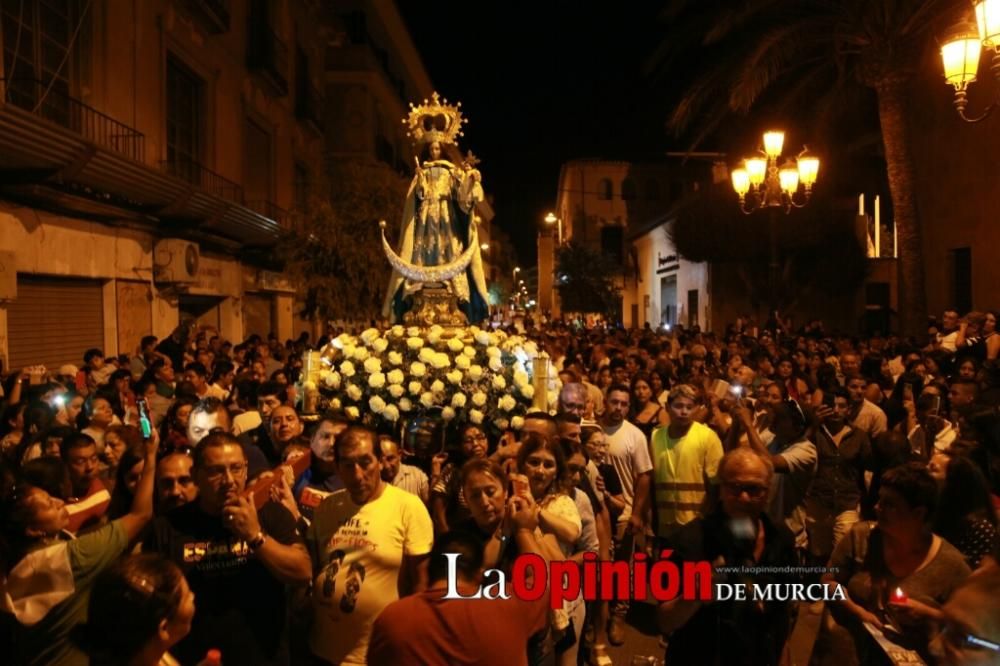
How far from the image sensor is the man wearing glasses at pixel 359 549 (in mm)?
3535

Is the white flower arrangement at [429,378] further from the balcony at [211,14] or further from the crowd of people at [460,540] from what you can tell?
the balcony at [211,14]

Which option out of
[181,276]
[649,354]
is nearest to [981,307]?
[649,354]

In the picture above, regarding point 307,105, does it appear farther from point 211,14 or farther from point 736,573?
point 736,573

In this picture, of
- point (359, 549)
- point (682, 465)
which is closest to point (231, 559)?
point (359, 549)

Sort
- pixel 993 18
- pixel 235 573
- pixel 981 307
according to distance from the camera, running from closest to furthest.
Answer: pixel 235 573 < pixel 993 18 < pixel 981 307

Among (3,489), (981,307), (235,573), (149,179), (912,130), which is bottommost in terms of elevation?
(235,573)

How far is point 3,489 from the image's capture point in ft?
12.8

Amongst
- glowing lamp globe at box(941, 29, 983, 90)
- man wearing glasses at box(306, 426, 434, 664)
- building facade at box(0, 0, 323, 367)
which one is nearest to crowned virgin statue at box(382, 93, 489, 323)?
man wearing glasses at box(306, 426, 434, 664)

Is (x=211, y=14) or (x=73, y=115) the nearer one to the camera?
(x=73, y=115)

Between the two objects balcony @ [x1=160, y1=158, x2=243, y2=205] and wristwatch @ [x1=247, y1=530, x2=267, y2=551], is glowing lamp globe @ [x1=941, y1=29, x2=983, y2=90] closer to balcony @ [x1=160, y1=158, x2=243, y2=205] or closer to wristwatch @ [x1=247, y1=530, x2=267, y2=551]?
wristwatch @ [x1=247, y1=530, x2=267, y2=551]

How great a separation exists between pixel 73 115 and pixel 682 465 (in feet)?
36.9

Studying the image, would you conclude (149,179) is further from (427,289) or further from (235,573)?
(235,573)

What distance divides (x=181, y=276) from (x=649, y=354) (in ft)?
29.1

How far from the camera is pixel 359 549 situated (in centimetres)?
362
